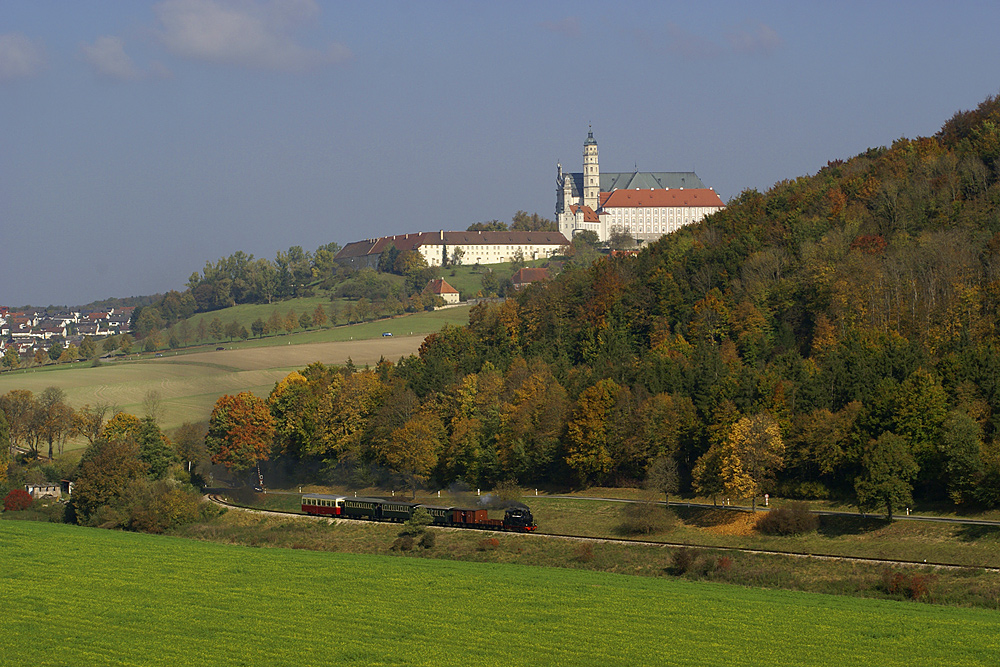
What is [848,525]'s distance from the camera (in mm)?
57719

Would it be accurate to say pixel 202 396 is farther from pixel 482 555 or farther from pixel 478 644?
pixel 478 644

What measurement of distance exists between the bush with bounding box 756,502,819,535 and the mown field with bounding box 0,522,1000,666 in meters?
11.8

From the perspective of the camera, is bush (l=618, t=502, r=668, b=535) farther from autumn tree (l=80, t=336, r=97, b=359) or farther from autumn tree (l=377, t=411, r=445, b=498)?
autumn tree (l=80, t=336, r=97, b=359)

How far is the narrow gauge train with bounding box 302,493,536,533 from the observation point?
63.9m

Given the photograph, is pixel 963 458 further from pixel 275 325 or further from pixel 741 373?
pixel 275 325

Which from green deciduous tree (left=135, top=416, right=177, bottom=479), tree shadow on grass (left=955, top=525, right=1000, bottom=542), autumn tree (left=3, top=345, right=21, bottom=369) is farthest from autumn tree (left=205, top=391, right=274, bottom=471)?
autumn tree (left=3, top=345, right=21, bottom=369)

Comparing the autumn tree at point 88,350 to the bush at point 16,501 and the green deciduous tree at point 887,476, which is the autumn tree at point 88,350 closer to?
the bush at point 16,501

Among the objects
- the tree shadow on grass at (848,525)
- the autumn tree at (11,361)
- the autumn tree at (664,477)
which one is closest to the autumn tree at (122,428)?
the autumn tree at (664,477)

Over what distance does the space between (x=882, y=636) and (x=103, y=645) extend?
24.2 metres

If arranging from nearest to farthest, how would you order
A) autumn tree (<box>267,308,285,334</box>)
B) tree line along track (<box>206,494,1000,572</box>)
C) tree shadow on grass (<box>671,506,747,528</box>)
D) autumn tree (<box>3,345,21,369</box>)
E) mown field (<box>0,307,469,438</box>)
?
1. tree line along track (<box>206,494,1000,572</box>)
2. tree shadow on grass (<box>671,506,747,528</box>)
3. mown field (<box>0,307,469,438</box>)
4. autumn tree (<box>3,345,21,369</box>)
5. autumn tree (<box>267,308,285,334</box>)

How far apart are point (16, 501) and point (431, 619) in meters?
52.3

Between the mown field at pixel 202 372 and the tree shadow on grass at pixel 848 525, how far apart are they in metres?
69.9

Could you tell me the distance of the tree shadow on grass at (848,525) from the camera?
185 feet

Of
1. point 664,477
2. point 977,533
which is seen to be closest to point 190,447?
point 664,477
